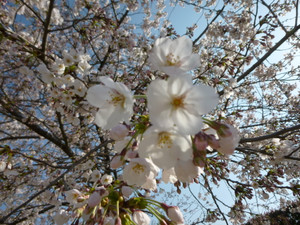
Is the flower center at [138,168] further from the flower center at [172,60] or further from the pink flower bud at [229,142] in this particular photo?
the flower center at [172,60]

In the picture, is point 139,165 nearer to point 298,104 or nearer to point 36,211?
point 36,211

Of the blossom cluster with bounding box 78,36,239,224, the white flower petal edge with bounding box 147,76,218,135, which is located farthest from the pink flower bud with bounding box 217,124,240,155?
the white flower petal edge with bounding box 147,76,218,135

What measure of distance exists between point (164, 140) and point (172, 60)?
45 cm

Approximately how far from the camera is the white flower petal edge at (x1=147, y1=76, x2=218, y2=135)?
861 mm

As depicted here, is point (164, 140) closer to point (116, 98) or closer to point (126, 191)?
point (116, 98)

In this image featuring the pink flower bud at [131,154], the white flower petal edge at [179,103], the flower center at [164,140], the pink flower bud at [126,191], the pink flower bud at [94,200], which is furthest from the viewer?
the pink flower bud at [126,191]

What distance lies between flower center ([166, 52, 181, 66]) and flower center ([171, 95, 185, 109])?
22cm

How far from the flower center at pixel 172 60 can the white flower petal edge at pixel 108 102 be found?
298mm

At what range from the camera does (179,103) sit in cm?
101

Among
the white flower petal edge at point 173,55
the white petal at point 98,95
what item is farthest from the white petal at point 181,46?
the white petal at point 98,95

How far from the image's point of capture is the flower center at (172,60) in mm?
1113

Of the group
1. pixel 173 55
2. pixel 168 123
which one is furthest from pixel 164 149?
pixel 173 55

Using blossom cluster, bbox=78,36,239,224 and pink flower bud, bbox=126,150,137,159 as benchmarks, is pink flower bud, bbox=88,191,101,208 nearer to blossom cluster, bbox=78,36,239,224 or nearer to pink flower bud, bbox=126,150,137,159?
blossom cluster, bbox=78,36,239,224

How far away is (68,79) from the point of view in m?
2.88
